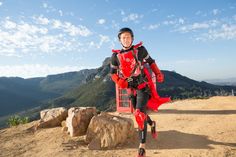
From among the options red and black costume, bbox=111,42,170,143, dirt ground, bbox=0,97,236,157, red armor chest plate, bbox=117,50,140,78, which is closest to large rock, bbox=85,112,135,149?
dirt ground, bbox=0,97,236,157

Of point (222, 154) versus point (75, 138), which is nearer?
point (222, 154)

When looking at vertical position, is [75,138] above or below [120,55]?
below

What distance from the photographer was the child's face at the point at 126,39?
21.4ft

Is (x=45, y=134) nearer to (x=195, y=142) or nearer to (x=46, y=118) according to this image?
(x=46, y=118)

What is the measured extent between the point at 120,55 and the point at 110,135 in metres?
2.76

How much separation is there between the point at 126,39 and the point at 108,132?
3.15 m

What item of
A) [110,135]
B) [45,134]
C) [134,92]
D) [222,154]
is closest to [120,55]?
[134,92]

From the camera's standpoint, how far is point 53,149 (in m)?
8.35

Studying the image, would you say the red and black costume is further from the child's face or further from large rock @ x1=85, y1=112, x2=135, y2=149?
large rock @ x1=85, y1=112, x2=135, y2=149

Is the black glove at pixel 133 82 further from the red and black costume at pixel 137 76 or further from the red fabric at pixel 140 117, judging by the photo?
Result: the red fabric at pixel 140 117

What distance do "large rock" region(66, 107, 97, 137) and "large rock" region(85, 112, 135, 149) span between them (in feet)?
3.30

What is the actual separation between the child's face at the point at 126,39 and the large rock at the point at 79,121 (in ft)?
13.2

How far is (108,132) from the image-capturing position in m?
8.40

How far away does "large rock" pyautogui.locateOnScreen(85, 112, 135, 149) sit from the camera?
8.24 metres
